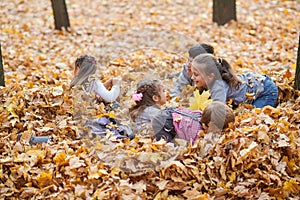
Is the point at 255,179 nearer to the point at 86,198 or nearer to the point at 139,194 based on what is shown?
the point at 139,194

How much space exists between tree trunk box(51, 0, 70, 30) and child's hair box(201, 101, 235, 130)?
5.36 metres

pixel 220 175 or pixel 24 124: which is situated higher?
pixel 24 124

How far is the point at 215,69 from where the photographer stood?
4.49 meters

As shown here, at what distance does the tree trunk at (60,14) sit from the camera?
26.8 ft

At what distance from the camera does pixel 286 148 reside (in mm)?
3518

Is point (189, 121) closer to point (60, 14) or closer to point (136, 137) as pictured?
point (136, 137)

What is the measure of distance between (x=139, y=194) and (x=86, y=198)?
15.4 inches

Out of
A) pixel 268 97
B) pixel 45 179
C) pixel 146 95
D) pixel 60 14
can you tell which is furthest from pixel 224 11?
pixel 45 179

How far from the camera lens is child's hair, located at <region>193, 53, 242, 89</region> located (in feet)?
14.7

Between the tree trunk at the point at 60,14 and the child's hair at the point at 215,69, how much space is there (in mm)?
4477

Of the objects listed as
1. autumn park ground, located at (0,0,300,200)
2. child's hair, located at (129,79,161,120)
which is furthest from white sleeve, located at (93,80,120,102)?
child's hair, located at (129,79,161,120)


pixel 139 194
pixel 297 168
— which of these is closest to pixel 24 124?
pixel 139 194

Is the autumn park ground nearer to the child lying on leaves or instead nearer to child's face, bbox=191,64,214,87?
the child lying on leaves

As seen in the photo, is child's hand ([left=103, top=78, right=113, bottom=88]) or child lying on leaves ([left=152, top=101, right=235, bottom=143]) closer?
child lying on leaves ([left=152, top=101, right=235, bottom=143])
